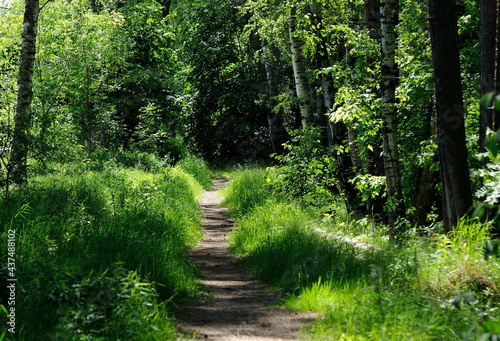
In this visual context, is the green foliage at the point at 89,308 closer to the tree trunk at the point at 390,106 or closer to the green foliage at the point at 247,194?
the tree trunk at the point at 390,106

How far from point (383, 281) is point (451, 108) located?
114 inches

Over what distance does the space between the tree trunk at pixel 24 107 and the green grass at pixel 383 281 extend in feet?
14.6

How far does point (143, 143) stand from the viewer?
2442cm

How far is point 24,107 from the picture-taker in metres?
10.4

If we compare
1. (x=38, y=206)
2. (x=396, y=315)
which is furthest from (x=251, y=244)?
(x=396, y=315)

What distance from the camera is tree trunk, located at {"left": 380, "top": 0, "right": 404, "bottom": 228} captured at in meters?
10.0

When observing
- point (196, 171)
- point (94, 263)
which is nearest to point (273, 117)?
point (196, 171)

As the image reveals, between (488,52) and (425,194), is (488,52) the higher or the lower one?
the higher one

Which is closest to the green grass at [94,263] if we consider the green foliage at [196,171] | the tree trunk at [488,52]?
the tree trunk at [488,52]

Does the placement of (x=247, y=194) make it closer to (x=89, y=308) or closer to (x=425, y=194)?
(x=425, y=194)

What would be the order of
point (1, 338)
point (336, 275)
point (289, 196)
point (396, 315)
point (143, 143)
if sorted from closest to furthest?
point (1, 338) → point (396, 315) → point (336, 275) → point (289, 196) → point (143, 143)

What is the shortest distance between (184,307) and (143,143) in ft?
61.1

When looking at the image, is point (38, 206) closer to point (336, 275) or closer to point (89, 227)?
point (89, 227)

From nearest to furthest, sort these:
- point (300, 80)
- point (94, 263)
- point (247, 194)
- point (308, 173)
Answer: point (94, 263)
point (308, 173)
point (300, 80)
point (247, 194)
